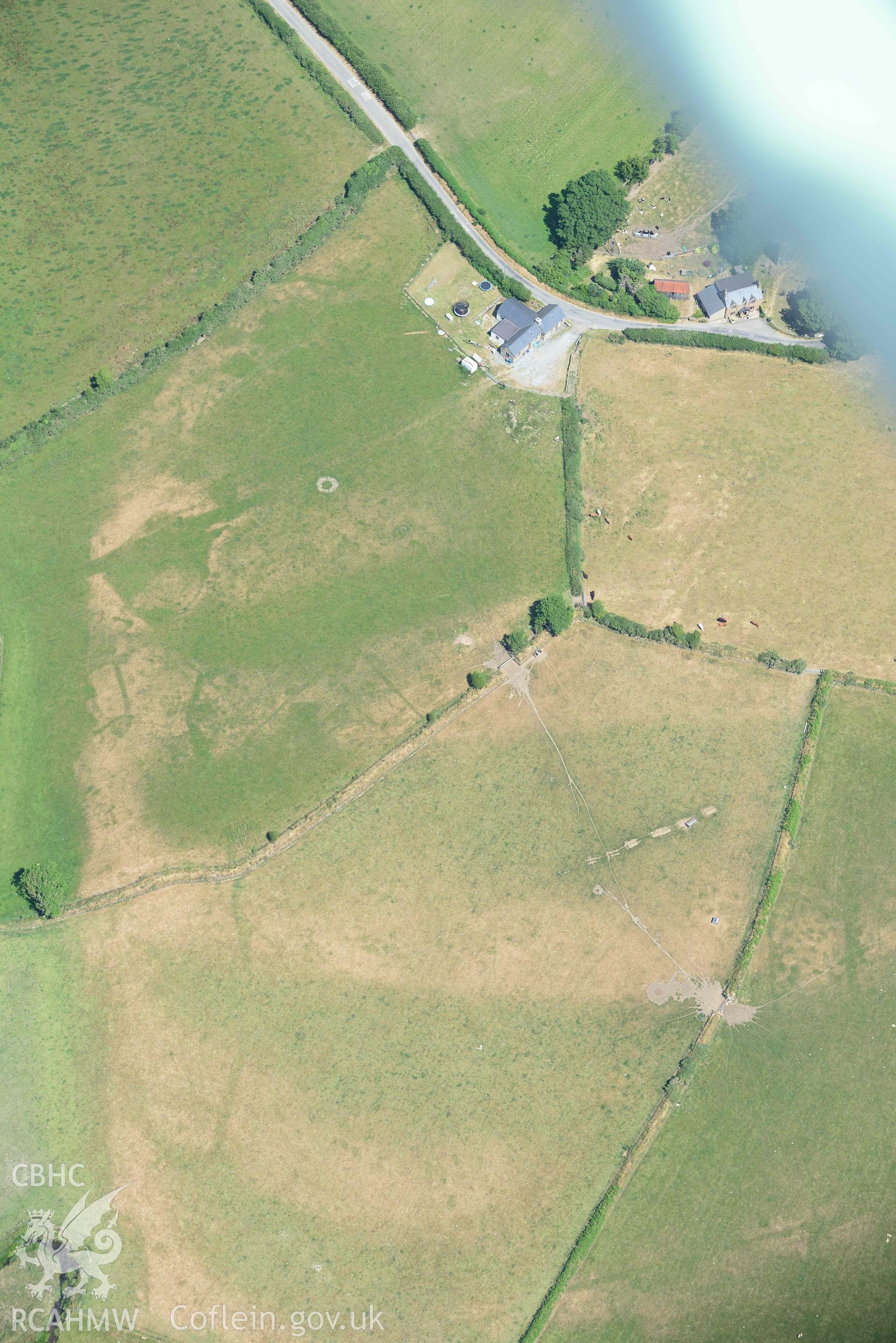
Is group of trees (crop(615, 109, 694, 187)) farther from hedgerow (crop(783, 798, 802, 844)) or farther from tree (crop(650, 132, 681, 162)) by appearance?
hedgerow (crop(783, 798, 802, 844))

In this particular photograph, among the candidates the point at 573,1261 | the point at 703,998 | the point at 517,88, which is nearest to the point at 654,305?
the point at 517,88

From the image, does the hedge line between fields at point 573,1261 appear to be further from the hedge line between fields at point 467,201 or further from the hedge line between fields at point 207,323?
the hedge line between fields at point 467,201

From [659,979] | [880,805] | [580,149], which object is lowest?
[880,805]

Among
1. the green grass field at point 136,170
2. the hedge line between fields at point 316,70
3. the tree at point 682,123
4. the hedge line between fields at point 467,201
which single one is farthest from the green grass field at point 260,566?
the tree at point 682,123

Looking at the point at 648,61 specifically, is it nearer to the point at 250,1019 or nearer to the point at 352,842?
the point at 352,842

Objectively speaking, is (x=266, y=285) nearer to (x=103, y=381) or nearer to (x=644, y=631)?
(x=103, y=381)

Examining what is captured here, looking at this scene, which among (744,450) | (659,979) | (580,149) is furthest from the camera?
(580,149)

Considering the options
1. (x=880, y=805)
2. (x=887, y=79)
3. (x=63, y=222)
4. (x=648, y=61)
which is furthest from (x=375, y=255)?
(x=880, y=805)
